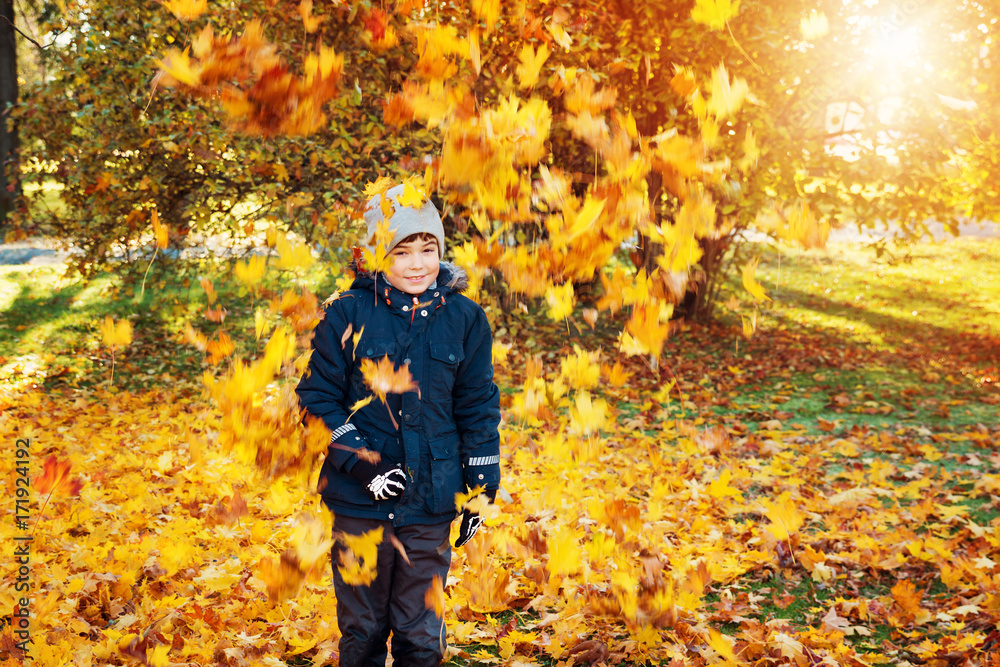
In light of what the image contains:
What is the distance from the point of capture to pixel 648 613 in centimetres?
294

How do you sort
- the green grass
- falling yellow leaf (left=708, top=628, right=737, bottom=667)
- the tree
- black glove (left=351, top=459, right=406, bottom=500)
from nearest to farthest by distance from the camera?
1. black glove (left=351, top=459, right=406, bottom=500)
2. falling yellow leaf (left=708, top=628, right=737, bottom=667)
3. the tree
4. the green grass

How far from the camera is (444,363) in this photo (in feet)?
7.62

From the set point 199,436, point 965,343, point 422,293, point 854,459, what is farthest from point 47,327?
point 965,343

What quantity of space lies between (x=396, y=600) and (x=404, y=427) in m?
0.59

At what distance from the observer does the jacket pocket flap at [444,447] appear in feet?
7.46

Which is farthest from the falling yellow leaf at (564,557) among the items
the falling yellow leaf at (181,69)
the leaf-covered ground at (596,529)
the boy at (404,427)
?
the falling yellow leaf at (181,69)

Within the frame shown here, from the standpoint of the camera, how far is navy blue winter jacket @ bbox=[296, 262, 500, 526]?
2.23 metres

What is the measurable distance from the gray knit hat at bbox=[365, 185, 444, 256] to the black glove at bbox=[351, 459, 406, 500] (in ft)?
2.30

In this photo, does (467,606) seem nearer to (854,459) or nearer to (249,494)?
(249,494)

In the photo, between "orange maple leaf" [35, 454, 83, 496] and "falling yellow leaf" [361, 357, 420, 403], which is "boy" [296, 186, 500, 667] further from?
"orange maple leaf" [35, 454, 83, 496]

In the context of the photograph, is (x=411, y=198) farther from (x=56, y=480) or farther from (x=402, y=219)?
(x=56, y=480)

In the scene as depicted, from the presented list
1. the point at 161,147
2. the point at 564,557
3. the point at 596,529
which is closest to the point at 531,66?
the point at 564,557

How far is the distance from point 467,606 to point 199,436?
3.45m

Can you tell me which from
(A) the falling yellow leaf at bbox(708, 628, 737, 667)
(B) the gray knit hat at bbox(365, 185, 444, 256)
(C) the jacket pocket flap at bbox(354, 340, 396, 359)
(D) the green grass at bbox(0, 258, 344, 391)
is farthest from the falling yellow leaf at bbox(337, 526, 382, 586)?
(D) the green grass at bbox(0, 258, 344, 391)
